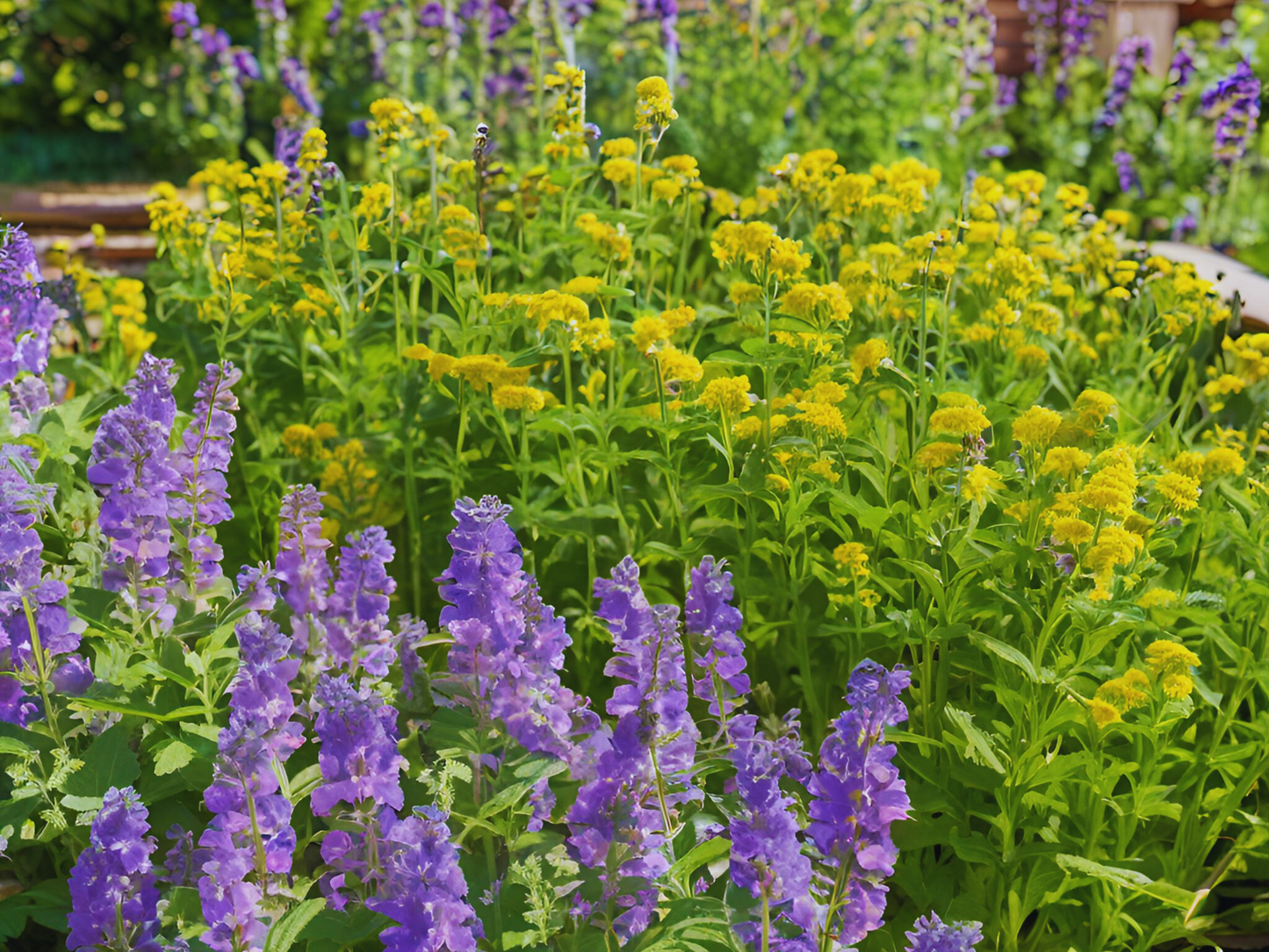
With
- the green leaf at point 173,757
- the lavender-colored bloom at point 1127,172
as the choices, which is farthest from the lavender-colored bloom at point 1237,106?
the green leaf at point 173,757

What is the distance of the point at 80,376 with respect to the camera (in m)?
3.04

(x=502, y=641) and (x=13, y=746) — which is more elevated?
(x=502, y=641)

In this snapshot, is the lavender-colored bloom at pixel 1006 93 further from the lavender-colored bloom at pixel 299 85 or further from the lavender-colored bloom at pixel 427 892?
the lavender-colored bloom at pixel 427 892

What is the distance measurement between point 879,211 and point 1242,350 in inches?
33.4

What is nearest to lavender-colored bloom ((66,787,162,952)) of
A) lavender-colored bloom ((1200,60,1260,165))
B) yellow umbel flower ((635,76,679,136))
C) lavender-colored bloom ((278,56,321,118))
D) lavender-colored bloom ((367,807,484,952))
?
lavender-colored bloom ((367,807,484,952))

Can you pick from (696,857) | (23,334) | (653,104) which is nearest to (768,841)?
Result: (696,857)

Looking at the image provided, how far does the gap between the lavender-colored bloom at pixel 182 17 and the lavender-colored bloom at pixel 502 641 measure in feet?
17.4

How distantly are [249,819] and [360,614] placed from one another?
11.3 inches

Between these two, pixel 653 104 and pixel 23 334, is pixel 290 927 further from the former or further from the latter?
pixel 653 104

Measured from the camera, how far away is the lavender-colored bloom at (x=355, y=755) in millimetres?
1297

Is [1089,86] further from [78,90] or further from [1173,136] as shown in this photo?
[78,90]

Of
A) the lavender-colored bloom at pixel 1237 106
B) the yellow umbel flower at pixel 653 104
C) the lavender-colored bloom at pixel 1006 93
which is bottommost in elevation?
the lavender-colored bloom at pixel 1006 93

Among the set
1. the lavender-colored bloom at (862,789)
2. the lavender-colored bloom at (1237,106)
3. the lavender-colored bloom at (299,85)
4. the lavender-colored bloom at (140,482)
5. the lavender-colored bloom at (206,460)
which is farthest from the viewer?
the lavender-colored bloom at (299,85)

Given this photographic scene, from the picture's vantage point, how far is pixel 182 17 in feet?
19.2
